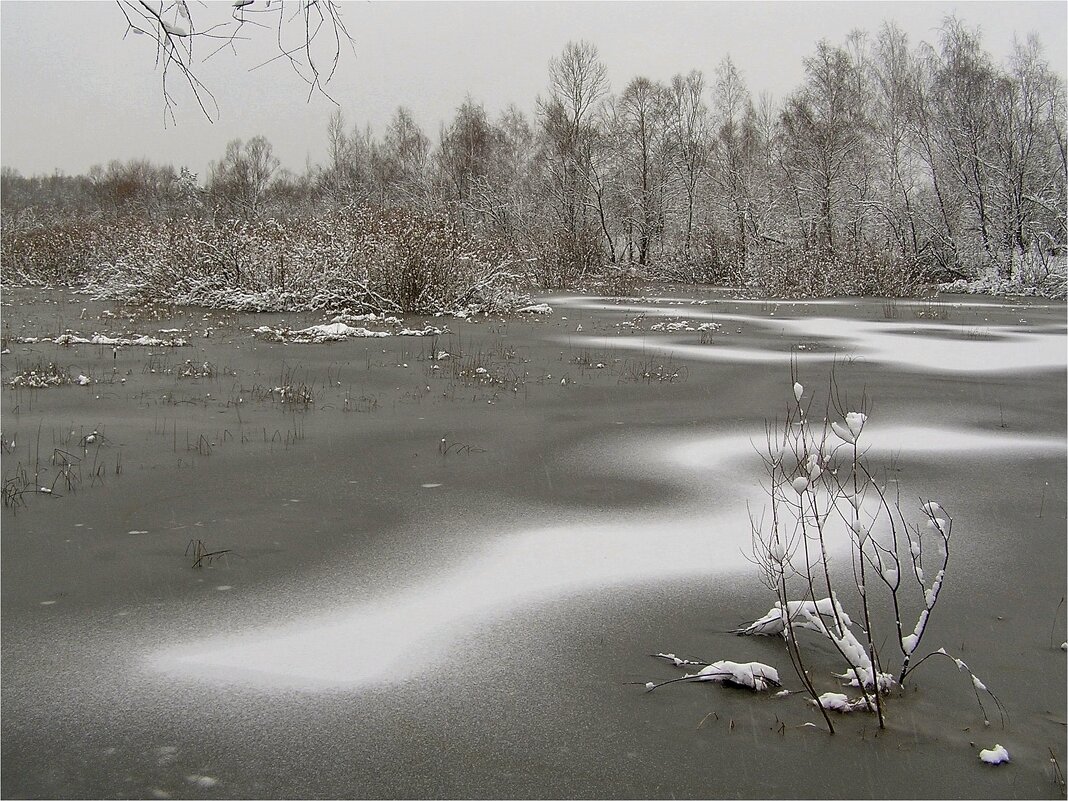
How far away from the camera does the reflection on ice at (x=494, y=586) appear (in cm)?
348

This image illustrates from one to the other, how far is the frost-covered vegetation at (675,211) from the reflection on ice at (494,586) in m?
13.7

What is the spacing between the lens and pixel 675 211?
4294 cm

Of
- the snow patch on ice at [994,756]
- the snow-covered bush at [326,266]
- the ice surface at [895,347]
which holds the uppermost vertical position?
the snow-covered bush at [326,266]

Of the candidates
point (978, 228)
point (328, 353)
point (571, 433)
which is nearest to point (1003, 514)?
point (571, 433)

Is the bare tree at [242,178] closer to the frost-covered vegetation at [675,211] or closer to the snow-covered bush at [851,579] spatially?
the frost-covered vegetation at [675,211]

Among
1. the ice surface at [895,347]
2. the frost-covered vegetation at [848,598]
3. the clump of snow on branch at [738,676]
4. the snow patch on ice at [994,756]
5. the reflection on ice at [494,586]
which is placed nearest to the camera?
the snow patch on ice at [994,756]

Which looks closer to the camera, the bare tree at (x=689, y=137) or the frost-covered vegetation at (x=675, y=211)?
the frost-covered vegetation at (x=675, y=211)

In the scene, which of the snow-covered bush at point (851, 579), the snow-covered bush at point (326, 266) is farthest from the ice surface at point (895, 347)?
the snow-covered bush at point (851, 579)

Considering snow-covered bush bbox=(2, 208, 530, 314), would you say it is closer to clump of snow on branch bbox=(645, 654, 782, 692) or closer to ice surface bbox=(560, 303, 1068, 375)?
ice surface bbox=(560, 303, 1068, 375)

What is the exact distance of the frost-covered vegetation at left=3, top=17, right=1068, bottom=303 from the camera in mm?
19766

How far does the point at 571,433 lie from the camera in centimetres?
784

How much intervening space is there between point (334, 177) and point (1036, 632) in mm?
65293

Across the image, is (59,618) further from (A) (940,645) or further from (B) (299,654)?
(A) (940,645)

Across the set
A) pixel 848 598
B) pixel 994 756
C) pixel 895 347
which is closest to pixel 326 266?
pixel 895 347
